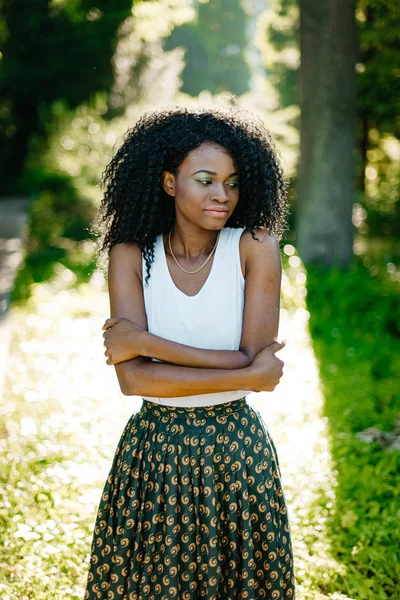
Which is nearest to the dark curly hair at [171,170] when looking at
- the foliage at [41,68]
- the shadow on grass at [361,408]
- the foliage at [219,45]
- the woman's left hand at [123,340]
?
the woman's left hand at [123,340]

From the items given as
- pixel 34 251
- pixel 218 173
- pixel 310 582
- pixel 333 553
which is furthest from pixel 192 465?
pixel 34 251

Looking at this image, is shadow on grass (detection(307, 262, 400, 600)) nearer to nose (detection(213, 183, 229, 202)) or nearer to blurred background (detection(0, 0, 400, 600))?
blurred background (detection(0, 0, 400, 600))

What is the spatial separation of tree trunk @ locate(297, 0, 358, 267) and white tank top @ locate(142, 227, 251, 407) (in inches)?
284

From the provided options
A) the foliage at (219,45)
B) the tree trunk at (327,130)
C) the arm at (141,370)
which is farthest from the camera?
the foliage at (219,45)

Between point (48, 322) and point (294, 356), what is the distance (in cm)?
270

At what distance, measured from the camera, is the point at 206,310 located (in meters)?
2.22

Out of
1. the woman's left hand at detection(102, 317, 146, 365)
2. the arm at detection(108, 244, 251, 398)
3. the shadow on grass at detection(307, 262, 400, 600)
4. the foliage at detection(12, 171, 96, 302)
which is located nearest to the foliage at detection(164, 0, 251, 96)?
the foliage at detection(12, 171, 96, 302)

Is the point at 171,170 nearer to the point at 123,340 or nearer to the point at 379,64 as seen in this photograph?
the point at 123,340

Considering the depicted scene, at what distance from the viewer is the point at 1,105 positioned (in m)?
20.5

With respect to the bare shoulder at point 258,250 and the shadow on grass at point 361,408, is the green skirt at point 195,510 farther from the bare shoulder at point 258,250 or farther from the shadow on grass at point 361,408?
the shadow on grass at point 361,408

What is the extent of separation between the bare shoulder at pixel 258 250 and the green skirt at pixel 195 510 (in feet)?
1.62

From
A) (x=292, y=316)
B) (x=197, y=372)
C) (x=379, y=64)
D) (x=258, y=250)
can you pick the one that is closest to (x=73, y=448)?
(x=197, y=372)

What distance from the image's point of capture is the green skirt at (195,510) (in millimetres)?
2223

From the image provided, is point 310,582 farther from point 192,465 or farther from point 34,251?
point 34,251
